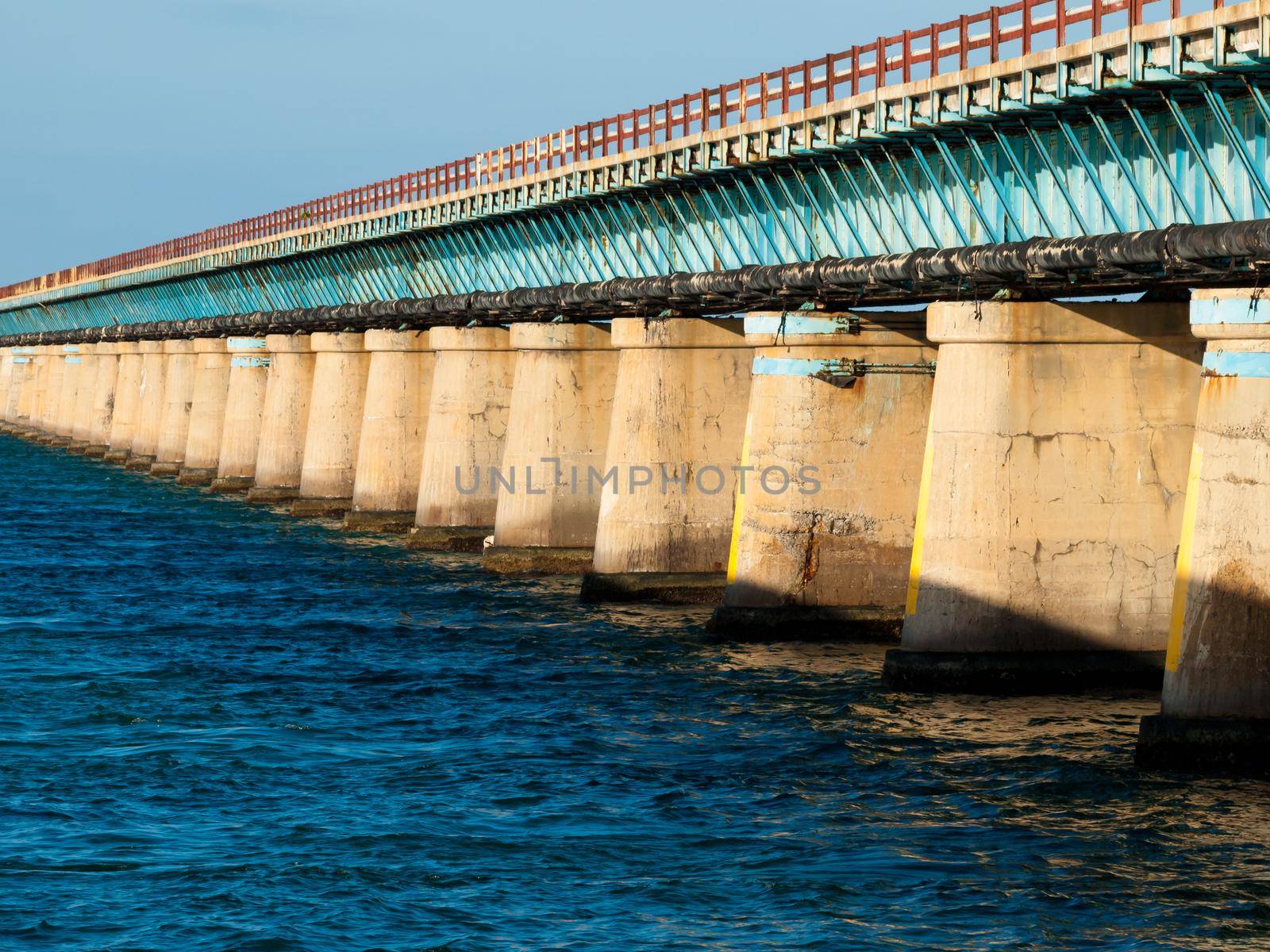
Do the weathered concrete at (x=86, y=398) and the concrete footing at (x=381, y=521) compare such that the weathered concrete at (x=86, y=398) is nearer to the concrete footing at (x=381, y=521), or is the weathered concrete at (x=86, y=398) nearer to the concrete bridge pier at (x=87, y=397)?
the concrete bridge pier at (x=87, y=397)

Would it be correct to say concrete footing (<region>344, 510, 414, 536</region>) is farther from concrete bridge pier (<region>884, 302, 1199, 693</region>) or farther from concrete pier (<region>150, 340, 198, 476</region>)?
concrete pier (<region>150, 340, 198, 476</region>)

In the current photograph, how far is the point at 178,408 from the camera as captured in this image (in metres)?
76.0

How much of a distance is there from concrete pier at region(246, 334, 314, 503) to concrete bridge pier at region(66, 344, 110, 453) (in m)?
34.7

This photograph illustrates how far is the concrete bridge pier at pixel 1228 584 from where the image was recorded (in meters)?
19.9

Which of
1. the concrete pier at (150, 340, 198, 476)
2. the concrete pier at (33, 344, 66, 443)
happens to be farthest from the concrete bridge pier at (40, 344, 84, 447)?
the concrete pier at (150, 340, 198, 476)

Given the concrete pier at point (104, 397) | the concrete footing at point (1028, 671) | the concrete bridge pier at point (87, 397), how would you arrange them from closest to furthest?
the concrete footing at point (1028, 671)
the concrete pier at point (104, 397)
the concrete bridge pier at point (87, 397)

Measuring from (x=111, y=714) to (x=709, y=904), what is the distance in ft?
35.6

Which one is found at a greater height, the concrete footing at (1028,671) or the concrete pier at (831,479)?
the concrete pier at (831,479)

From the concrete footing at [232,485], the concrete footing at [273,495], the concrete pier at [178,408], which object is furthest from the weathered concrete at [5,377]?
the concrete footing at [273,495]

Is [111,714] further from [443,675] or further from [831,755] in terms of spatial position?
[831,755]

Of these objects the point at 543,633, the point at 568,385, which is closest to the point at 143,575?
the point at 568,385

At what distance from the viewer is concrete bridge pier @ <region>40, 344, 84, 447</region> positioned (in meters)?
98.4

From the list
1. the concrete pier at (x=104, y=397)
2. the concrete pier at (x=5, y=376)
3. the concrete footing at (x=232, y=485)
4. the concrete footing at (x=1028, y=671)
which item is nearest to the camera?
the concrete footing at (x=1028, y=671)

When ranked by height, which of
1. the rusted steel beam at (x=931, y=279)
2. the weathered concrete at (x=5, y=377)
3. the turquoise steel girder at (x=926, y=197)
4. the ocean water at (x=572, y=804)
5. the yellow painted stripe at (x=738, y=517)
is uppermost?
the turquoise steel girder at (x=926, y=197)
